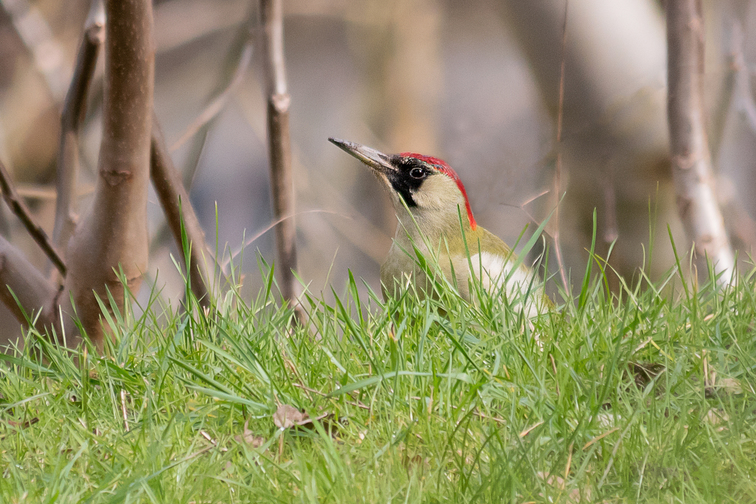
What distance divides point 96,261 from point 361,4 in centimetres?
352

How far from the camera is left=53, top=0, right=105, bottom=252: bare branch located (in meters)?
2.85

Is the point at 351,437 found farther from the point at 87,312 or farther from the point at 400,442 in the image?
the point at 87,312

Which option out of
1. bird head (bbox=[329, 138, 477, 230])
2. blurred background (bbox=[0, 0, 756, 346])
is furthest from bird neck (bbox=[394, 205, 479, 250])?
blurred background (bbox=[0, 0, 756, 346])

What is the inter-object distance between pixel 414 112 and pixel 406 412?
376 cm

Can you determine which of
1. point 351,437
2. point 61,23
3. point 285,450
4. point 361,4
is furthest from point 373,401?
point 61,23

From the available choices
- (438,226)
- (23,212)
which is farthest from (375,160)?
(23,212)

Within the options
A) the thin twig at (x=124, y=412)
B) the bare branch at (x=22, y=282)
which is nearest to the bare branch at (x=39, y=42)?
the bare branch at (x=22, y=282)

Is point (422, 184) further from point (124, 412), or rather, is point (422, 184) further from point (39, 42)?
point (39, 42)

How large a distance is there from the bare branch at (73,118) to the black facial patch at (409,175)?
4.39 feet

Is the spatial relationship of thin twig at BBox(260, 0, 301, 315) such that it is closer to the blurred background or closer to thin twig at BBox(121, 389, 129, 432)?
the blurred background

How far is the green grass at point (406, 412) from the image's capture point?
→ 125cm

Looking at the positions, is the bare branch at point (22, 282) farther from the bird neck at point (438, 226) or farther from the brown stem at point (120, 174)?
the bird neck at point (438, 226)

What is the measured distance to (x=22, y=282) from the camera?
2580 millimetres

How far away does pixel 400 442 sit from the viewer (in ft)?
4.53
